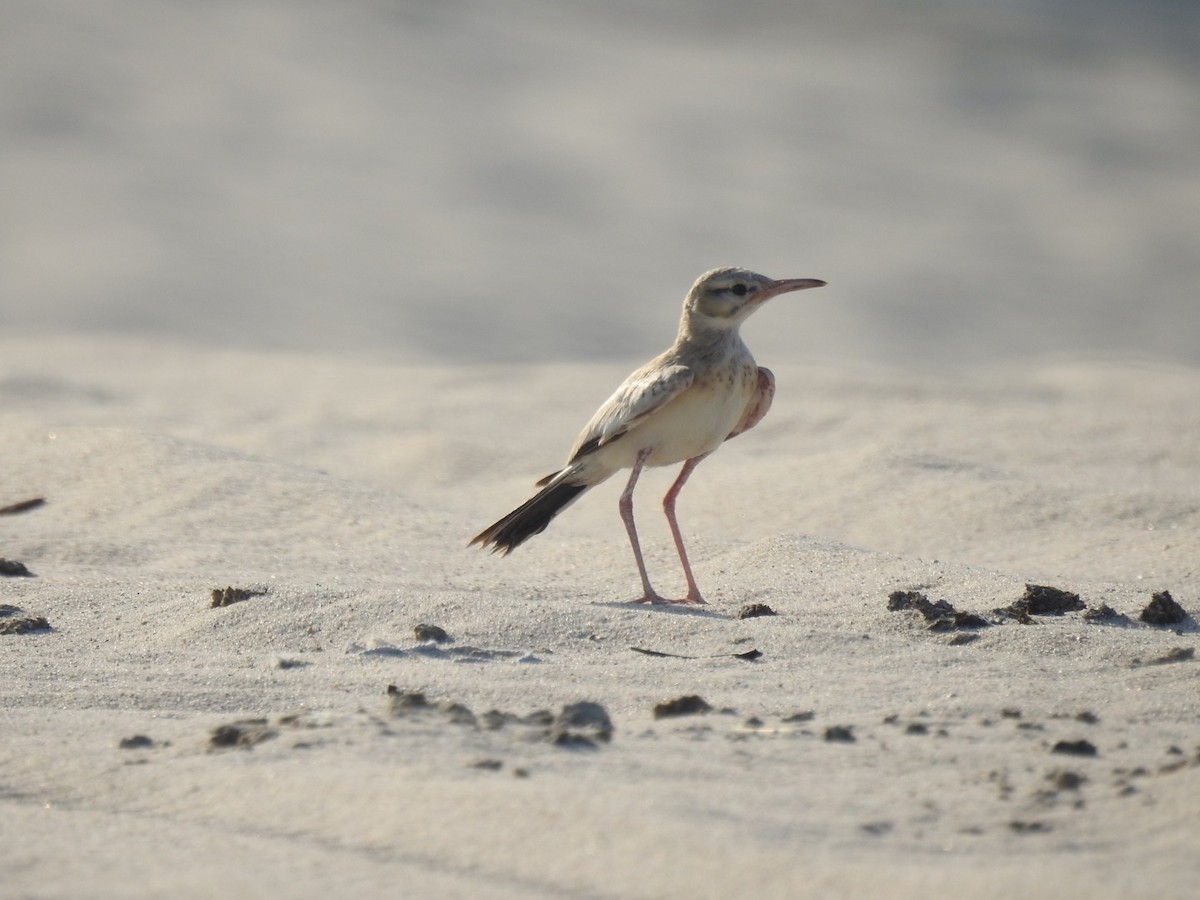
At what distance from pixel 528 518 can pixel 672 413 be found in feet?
2.63

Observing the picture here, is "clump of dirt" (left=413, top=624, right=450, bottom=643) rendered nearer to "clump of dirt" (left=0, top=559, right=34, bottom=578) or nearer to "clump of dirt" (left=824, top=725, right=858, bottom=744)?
"clump of dirt" (left=824, top=725, right=858, bottom=744)

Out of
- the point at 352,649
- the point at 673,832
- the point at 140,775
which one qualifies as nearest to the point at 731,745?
the point at 673,832

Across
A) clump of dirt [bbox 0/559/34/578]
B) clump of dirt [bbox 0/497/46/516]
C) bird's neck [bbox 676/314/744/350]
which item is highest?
bird's neck [bbox 676/314/744/350]

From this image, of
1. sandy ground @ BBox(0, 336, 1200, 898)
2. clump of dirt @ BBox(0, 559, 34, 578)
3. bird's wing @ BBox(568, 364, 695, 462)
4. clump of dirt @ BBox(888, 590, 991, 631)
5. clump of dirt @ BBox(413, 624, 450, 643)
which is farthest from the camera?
bird's wing @ BBox(568, 364, 695, 462)

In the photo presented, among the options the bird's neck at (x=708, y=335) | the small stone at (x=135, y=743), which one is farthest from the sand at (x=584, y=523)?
the bird's neck at (x=708, y=335)

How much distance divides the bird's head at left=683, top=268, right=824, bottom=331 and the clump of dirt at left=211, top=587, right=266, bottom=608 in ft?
8.06

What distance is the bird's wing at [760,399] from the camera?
7.13m

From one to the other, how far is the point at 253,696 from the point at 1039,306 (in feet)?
52.6

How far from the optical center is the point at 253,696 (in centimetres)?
440

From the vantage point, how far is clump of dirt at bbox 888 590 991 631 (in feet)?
17.2

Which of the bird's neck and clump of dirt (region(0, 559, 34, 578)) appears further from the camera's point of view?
the bird's neck

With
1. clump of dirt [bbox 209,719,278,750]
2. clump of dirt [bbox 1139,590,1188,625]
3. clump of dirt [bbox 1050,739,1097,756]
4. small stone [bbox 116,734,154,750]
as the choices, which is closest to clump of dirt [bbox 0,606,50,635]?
small stone [bbox 116,734,154,750]

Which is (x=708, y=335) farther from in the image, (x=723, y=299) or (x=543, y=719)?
(x=543, y=719)

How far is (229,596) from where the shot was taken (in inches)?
221
